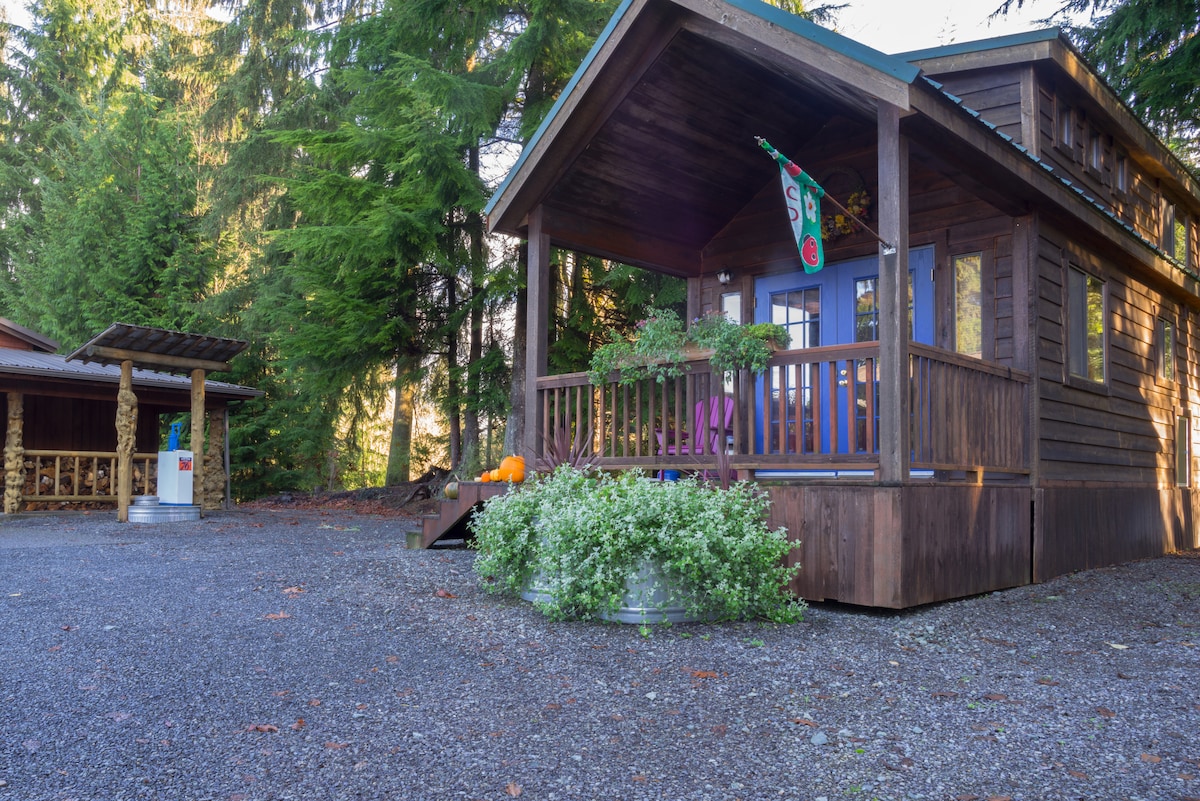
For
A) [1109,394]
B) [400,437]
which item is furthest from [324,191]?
[1109,394]

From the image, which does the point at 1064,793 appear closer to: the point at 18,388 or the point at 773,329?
the point at 773,329

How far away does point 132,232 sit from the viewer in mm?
20328

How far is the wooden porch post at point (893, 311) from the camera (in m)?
5.71

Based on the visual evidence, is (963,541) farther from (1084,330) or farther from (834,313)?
(1084,330)

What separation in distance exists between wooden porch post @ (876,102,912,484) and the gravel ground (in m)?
1.12

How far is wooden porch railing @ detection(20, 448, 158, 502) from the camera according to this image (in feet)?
46.2

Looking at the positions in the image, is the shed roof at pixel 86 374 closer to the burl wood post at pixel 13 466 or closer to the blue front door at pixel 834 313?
the burl wood post at pixel 13 466

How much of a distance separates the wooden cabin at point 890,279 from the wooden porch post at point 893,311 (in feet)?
0.06

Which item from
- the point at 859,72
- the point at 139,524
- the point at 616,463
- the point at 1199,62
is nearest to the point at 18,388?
the point at 139,524

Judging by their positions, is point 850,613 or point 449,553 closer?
point 850,613

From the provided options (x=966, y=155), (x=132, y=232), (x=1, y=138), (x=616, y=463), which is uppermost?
(x=1, y=138)

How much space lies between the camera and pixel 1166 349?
1135 cm

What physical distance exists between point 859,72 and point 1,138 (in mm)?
26785

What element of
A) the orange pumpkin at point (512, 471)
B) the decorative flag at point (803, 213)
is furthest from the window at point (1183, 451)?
the orange pumpkin at point (512, 471)
